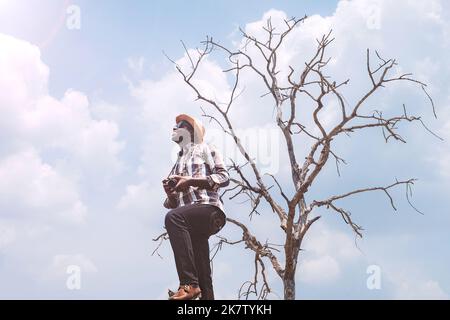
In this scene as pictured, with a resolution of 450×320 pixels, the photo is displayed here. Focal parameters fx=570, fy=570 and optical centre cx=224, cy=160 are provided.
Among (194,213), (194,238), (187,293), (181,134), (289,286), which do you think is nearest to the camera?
(187,293)

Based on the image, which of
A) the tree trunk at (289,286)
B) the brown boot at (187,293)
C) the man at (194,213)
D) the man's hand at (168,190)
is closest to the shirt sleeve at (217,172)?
the man at (194,213)

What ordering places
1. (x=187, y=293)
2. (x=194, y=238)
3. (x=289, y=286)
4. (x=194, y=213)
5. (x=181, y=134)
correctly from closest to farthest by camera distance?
(x=187, y=293)
(x=194, y=213)
(x=194, y=238)
(x=181, y=134)
(x=289, y=286)

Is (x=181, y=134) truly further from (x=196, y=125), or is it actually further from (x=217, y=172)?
(x=217, y=172)

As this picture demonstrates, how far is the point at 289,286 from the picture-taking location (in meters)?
7.58

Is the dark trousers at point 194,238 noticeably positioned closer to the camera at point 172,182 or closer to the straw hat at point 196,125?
the camera at point 172,182

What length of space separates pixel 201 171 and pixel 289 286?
320 centimetres

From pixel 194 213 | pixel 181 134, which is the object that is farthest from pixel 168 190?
pixel 181 134

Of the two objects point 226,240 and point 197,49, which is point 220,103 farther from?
point 226,240

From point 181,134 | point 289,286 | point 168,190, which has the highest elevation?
point 181,134

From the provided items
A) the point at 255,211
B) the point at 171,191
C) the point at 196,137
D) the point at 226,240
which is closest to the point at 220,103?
the point at 255,211
